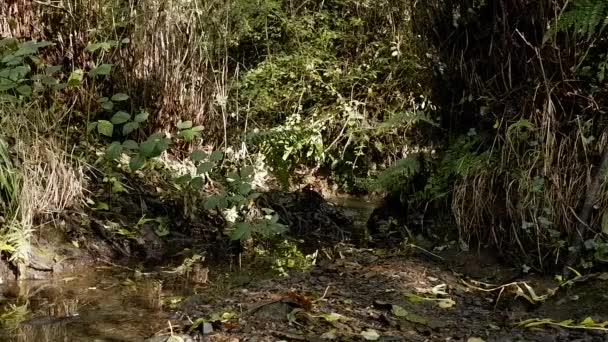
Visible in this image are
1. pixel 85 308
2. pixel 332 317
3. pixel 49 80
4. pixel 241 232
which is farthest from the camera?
pixel 49 80

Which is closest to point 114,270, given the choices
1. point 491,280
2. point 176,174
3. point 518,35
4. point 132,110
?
point 176,174

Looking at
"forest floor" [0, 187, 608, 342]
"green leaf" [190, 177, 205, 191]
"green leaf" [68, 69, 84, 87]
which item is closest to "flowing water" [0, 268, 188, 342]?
"forest floor" [0, 187, 608, 342]

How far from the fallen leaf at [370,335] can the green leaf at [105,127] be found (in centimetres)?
267

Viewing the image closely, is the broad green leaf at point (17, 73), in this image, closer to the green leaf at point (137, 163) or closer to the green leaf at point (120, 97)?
the green leaf at point (120, 97)

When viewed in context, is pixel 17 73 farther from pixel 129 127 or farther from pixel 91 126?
pixel 129 127

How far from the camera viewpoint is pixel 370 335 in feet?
9.16

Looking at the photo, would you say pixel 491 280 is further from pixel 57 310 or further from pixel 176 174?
pixel 176 174

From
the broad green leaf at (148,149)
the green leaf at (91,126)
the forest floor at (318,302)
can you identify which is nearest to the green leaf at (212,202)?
the forest floor at (318,302)

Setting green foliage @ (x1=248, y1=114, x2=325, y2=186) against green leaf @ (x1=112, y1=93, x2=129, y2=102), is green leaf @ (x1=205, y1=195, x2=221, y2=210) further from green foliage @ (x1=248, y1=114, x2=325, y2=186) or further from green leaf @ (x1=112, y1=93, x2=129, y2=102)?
green foliage @ (x1=248, y1=114, x2=325, y2=186)

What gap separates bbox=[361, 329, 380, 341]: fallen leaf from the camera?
2.77m

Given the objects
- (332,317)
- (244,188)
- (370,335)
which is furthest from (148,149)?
(370,335)

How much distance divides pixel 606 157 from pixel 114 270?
2.83 m

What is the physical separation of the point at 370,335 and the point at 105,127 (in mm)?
2770

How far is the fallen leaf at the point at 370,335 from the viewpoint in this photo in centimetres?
277
